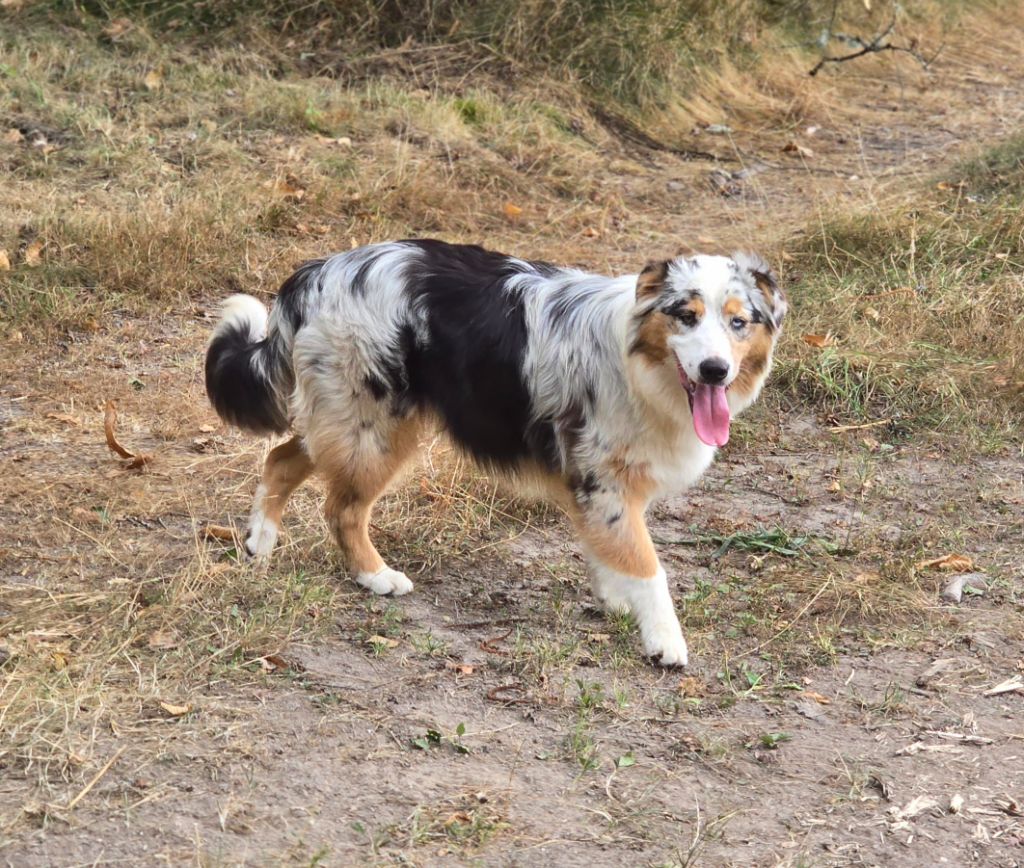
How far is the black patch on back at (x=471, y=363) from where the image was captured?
15.2ft

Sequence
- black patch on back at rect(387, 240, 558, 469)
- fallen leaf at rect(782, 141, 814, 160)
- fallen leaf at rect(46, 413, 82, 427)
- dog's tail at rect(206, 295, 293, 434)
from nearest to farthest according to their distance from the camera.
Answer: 1. black patch on back at rect(387, 240, 558, 469)
2. dog's tail at rect(206, 295, 293, 434)
3. fallen leaf at rect(46, 413, 82, 427)
4. fallen leaf at rect(782, 141, 814, 160)

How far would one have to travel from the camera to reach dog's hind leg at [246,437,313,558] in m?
4.95

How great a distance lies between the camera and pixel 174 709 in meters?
3.84

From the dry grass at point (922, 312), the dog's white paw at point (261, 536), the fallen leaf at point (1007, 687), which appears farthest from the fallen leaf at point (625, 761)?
the dry grass at point (922, 312)

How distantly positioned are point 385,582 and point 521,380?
89cm

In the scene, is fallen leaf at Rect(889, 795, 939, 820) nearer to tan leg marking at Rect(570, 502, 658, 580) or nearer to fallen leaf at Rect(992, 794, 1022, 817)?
fallen leaf at Rect(992, 794, 1022, 817)

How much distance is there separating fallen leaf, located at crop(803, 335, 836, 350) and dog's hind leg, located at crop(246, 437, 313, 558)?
2926 millimetres

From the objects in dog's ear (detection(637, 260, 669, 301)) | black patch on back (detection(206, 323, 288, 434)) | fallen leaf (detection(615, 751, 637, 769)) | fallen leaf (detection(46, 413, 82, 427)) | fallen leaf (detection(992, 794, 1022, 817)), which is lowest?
fallen leaf (detection(46, 413, 82, 427))

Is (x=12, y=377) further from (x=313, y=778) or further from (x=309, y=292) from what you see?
(x=313, y=778)

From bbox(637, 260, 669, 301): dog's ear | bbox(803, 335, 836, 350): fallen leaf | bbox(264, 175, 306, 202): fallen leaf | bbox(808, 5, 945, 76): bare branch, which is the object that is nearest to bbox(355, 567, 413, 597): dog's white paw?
bbox(637, 260, 669, 301): dog's ear

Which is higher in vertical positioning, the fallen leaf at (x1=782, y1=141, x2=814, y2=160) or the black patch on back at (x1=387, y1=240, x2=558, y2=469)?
the black patch on back at (x1=387, y1=240, x2=558, y2=469)

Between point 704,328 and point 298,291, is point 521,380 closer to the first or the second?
point 704,328

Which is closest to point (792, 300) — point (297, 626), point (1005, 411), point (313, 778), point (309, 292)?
point (1005, 411)

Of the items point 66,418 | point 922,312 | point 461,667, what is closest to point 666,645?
point 461,667
